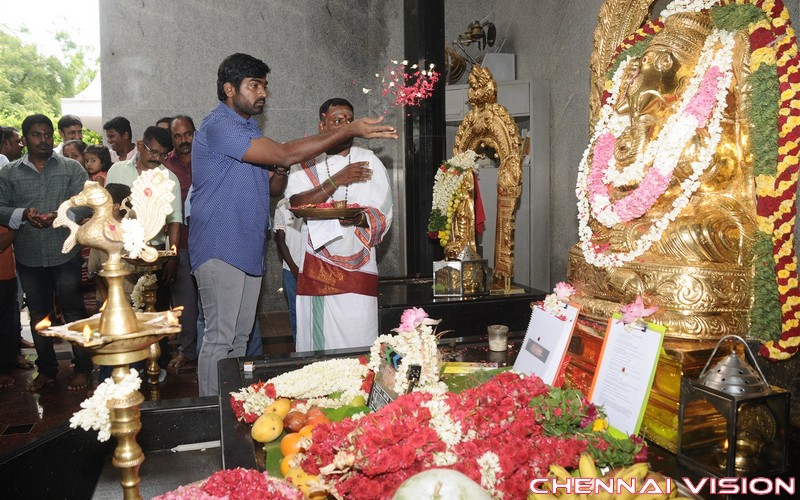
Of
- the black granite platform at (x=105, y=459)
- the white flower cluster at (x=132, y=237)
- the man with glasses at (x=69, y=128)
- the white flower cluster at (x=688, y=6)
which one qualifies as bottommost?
the black granite platform at (x=105, y=459)

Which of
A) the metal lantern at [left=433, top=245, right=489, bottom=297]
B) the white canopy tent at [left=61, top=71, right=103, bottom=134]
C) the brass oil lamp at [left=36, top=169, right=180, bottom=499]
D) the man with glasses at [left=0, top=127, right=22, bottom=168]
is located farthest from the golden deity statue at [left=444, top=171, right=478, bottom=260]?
the white canopy tent at [left=61, top=71, right=103, bottom=134]

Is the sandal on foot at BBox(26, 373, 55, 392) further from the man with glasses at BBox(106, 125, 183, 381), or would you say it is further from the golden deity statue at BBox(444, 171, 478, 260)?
the golden deity statue at BBox(444, 171, 478, 260)

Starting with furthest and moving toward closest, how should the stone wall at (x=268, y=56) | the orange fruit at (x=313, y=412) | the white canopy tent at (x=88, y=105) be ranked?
the white canopy tent at (x=88, y=105) → the stone wall at (x=268, y=56) → the orange fruit at (x=313, y=412)

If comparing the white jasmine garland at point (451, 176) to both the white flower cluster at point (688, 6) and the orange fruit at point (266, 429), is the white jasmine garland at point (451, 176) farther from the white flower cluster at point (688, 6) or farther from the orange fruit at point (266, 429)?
the orange fruit at point (266, 429)

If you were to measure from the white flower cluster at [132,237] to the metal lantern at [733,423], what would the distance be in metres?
1.34

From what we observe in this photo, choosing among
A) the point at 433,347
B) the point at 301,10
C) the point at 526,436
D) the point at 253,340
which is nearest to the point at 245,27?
the point at 301,10

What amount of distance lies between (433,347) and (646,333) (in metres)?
0.63

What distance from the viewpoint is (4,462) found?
170cm

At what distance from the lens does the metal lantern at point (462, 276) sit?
3887 millimetres

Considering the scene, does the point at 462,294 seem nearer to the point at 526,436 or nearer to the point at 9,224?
the point at 526,436

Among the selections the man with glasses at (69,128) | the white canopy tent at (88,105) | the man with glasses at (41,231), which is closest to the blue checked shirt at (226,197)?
the man with glasses at (41,231)

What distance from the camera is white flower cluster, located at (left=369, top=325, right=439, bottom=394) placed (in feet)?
6.06

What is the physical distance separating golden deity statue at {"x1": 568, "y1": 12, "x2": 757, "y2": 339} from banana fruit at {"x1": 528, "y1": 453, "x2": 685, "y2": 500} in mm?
740

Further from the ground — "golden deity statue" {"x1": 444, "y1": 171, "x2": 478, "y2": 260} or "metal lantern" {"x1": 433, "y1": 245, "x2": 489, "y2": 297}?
"golden deity statue" {"x1": 444, "y1": 171, "x2": 478, "y2": 260}
